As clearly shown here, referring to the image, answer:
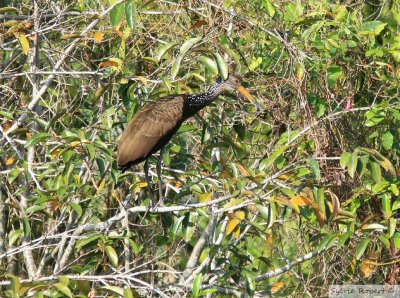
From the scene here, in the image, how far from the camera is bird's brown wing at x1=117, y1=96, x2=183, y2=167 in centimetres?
472

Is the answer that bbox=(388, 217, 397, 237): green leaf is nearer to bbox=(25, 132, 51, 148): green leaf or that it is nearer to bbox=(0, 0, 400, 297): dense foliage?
bbox=(0, 0, 400, 297): dense foliage

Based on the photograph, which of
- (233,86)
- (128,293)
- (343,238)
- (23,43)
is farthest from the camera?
(233,86)

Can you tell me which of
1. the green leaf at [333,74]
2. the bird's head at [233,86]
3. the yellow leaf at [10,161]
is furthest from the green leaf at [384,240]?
the yellow leaf at [10,161]

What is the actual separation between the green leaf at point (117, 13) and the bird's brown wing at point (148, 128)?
39.1 inches

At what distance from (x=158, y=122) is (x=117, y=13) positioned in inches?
46.9

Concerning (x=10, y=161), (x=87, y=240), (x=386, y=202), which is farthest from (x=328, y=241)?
(x=10, y=161)

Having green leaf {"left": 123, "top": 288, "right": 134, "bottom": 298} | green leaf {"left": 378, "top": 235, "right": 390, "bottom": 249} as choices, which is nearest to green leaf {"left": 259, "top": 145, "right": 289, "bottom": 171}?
green leaf {"left": 378, "top": 235, "right": 390, "bottom": 249}

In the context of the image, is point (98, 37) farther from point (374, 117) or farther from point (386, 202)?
point (386, 202)

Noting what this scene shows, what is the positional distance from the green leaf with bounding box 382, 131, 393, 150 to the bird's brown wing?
4.04ft

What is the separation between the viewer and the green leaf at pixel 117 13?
3829 mm

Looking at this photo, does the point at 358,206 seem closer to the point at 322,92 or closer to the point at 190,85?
the point at 322,92

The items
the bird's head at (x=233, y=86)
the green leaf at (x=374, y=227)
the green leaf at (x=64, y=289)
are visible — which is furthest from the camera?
the bird's head at (x=233, y=86)

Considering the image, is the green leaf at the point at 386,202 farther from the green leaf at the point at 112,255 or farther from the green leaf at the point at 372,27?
the green leaf at the point at 112,255

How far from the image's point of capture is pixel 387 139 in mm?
4625
